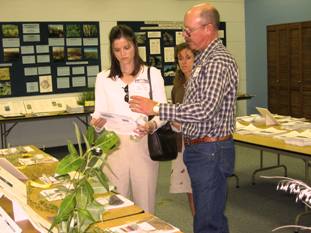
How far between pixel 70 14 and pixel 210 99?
5221 millimetres

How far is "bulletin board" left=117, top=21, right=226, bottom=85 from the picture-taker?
23.9ft

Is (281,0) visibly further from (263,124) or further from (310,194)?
(310,194)

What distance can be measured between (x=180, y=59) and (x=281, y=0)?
496 cm

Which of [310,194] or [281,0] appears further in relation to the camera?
[281,0]

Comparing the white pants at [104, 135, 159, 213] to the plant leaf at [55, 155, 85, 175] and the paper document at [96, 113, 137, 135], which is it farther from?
the plant leaf at [55, 155, 85, 175]

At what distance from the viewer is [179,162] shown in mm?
3123

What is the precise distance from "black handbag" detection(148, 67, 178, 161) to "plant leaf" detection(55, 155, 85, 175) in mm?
1387

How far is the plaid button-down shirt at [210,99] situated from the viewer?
2.00 m

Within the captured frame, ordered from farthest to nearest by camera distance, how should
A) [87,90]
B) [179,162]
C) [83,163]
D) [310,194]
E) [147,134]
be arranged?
[87,90] → [179,162] → [147,134] → [83,163] → [310,194]

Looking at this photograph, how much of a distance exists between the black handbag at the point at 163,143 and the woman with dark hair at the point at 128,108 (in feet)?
0.13

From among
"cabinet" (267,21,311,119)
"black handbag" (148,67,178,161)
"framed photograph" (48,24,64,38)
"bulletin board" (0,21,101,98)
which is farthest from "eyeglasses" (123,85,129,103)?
"cabinet" (267,21,311,119)

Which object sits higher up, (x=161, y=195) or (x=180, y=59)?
(x=180, y=59)

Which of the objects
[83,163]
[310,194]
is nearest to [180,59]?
[83,163]

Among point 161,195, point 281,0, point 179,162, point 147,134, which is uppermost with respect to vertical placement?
point 281,0
